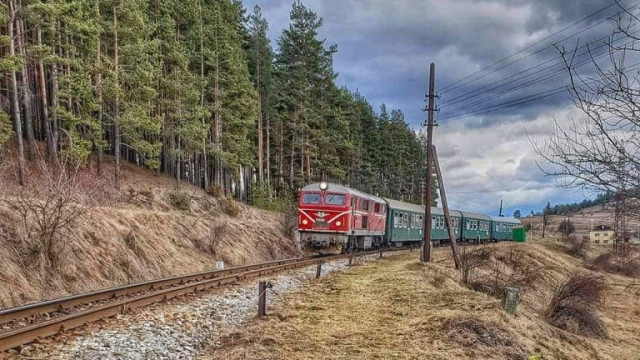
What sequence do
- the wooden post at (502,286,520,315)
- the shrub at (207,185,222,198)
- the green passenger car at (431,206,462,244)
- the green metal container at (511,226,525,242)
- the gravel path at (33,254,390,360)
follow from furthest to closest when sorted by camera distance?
1. the green metal container at (511,226,525,242)
2. the green passenger car at (431,206,462,244)
3. the shrub at (207,185,222,198)
4. the wooden post at (502,286,520,315)
5. the gravel path at (33,254,390,360)

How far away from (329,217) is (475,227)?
26723 mm

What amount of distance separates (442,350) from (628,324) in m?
11.9

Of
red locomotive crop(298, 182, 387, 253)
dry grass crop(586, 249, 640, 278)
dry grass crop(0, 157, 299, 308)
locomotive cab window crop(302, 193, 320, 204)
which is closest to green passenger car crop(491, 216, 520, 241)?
dry grass crop(586, 249, 640, 278)

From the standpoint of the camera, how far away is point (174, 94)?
3000cm

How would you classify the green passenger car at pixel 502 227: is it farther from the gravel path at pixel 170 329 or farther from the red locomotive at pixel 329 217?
the gravel path at pixel 170 329

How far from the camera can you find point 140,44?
2477cm

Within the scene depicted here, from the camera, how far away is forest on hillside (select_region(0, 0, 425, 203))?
22.1 m

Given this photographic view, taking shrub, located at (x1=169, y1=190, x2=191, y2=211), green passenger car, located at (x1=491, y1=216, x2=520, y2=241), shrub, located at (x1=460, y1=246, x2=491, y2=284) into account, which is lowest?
green passenger car, located at (x1=491, y1=216, x2=520, y2=241)

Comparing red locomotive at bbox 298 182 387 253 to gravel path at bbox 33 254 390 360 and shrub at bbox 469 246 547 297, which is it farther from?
gravel path at bbox 33 254 390 360

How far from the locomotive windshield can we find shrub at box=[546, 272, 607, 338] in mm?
10665

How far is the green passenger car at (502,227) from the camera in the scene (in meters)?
51.5

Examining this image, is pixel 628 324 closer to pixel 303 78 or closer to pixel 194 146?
pixel 194 146

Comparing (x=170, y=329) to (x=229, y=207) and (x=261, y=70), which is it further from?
Result: (x=261, y=70)

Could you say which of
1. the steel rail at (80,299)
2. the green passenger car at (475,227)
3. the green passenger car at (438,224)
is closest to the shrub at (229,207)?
the steel rail at (80,299)
